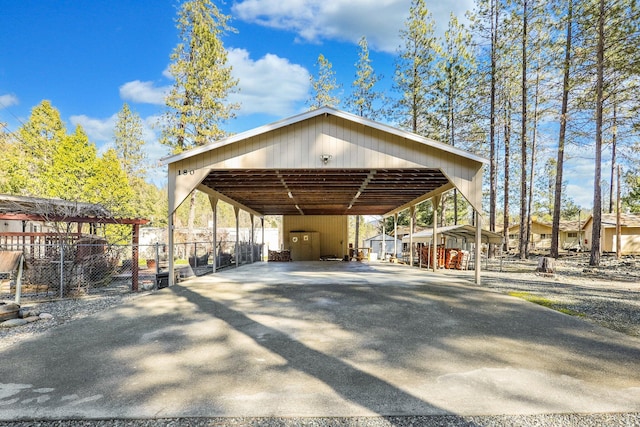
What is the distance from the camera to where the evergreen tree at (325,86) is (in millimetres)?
28016

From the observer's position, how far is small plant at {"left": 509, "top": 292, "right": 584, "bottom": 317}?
6800 mm

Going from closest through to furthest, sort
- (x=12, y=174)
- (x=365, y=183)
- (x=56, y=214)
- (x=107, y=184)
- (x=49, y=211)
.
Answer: (x=56, y=214) → (x=49, y=211) → (x=365, y=183) → (x=12, y=174) → (x=107, y=184)

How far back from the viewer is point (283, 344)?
4.60 metres

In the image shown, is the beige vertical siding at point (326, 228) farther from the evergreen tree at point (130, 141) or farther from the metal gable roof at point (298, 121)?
the evergreen tree at point (130, 141)

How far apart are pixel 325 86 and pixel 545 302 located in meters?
24.9

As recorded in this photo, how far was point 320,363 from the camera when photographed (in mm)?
3924

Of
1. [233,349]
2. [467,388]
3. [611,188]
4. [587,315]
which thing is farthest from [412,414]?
[611,188]

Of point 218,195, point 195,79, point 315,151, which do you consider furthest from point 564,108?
point 195,79

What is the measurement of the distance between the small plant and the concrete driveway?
56 centimetres

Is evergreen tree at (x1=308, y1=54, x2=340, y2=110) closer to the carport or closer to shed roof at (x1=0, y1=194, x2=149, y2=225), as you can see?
the carport

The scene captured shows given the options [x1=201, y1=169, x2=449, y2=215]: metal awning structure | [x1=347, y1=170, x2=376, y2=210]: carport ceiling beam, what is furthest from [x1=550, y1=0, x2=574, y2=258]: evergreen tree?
[x1=347, y1=170, x2=376, y2=210]: carport ceiling beam

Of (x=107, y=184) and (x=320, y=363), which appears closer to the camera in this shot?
(x=320, y=363)

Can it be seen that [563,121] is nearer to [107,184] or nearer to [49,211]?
[49,211]

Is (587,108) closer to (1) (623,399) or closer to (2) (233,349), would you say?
(1) (623,399)
